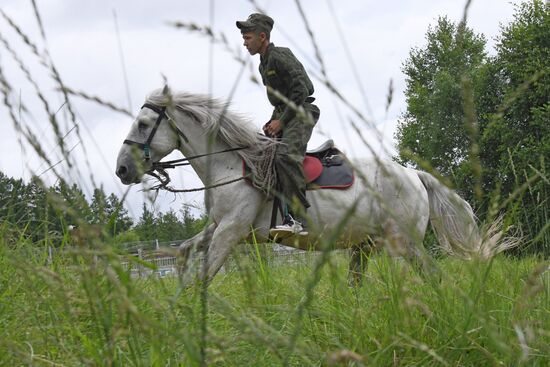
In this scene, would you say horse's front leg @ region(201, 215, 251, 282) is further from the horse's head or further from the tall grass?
the tall grass

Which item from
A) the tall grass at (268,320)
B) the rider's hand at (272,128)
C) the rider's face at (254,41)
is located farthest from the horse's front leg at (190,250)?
the rider's face at (254,41)

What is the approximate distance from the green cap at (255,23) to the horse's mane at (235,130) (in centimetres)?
69

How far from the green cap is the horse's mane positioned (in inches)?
27.3

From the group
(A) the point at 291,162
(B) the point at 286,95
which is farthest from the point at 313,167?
(B) the point at 286,95

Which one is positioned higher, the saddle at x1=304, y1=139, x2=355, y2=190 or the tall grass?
the saddle at x1=304, y1=139, x2=355, y2=190

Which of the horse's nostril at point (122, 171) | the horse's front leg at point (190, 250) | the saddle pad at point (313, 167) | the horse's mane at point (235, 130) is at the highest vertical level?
the horse's mane at point (235, 130)

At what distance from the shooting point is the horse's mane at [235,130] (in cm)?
627

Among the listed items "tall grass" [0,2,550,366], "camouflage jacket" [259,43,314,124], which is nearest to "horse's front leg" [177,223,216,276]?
"tall grass" [0,2,550,366]

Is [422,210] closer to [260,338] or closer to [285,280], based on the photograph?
[285,280]

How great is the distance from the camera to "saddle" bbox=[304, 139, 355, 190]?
6.50 meters

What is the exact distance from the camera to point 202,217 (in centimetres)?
582

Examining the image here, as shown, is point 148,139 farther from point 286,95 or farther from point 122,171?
point 286,95

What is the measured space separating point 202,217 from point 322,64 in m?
4.53

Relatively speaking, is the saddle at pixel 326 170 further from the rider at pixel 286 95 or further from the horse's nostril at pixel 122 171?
the horse's nostril at pixel 122 171
